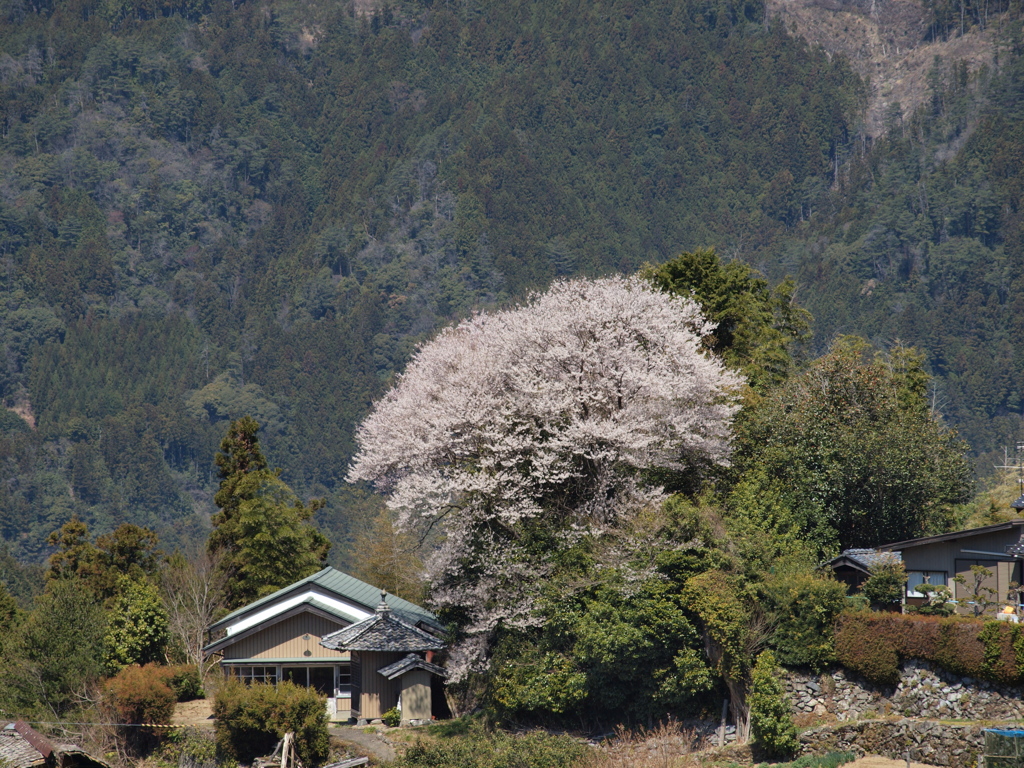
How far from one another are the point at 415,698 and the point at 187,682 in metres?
11.1

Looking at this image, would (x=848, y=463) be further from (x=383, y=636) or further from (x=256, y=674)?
(x=256, y=674)

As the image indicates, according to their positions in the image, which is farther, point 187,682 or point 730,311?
point 730,311

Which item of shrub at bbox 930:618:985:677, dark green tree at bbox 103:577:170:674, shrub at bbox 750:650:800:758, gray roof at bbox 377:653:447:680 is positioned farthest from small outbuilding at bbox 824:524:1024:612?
dark green tree at bbox 103:577:170:674

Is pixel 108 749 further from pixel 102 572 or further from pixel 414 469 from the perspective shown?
pixel 102 572

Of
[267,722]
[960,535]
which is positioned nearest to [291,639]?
[267,722]

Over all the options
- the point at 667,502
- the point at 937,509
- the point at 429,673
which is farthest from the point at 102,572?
the point at 937,509

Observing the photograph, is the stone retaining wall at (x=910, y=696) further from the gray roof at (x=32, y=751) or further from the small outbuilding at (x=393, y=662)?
the gray roof at (x=32, y=751)

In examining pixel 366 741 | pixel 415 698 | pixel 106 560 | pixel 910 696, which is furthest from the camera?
pixel 106 560

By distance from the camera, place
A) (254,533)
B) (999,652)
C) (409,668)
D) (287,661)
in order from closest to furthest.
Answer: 1. (999,652)
2. (409,668)
3. (287,661)
4. (254,533)

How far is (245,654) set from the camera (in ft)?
168

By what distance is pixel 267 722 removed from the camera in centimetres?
4312

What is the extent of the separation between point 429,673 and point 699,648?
11.5 meters

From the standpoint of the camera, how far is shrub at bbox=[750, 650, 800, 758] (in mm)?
36500

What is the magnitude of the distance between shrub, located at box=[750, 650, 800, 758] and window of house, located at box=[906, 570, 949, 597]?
5341 millimetres
